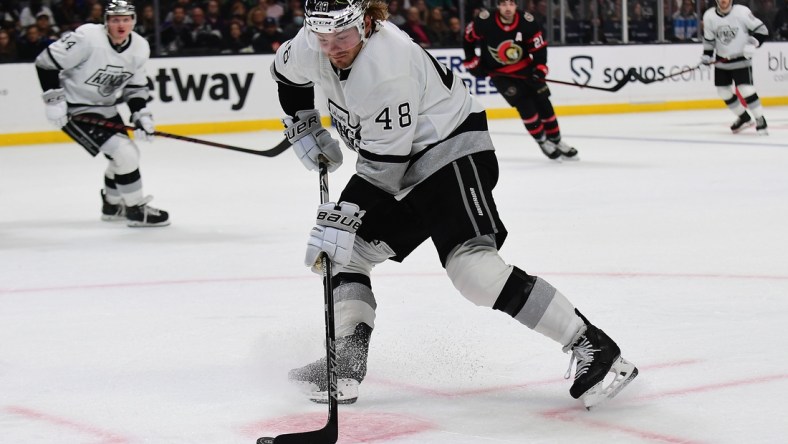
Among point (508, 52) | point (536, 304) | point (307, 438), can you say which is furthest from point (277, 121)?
point (307, 438)

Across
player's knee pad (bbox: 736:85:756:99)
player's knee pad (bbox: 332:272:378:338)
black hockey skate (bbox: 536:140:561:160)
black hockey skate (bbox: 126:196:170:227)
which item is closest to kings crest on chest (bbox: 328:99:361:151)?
player's knee pad (bbox: 332:272:378:338)

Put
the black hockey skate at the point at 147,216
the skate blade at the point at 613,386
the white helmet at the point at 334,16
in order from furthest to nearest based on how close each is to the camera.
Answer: the black hockey skate at the point at 147,216 < the skate blade at the point at 613,386 < the white helmet at the point at 334,16

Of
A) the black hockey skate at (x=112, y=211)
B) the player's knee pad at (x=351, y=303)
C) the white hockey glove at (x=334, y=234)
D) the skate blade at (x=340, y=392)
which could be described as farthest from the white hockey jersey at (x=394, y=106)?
the black hockey skate at (x=112, y=211)

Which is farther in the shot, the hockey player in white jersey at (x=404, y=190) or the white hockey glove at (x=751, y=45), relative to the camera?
the white hockey glove at (x=751, y=45)

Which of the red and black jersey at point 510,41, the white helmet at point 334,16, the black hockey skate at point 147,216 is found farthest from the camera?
the red and black jersey at point 510,41

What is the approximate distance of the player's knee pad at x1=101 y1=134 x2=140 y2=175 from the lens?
18.4 feet

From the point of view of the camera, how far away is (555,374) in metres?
2.71

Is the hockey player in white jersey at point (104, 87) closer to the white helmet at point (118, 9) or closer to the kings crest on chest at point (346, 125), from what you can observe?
the white helmet at point (118, 9)

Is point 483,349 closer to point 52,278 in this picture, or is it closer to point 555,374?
point 555,374

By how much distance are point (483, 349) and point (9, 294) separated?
5.81 feet

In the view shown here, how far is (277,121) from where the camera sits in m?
10.7

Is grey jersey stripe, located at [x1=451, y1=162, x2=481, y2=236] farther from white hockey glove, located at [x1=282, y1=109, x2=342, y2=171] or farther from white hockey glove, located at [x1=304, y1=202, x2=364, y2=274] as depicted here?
white hockey glove, located at [x1=282, y1=109, x2=342, y2=171]

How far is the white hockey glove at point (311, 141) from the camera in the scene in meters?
2.69

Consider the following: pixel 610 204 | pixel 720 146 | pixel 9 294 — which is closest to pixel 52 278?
pixel 9 294
